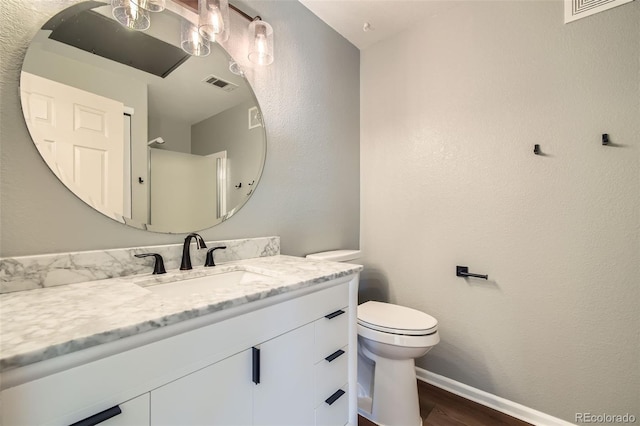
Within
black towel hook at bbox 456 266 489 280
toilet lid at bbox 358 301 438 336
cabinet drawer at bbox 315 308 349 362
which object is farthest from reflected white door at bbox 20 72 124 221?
black towel hook at bbox 456 266 489 280

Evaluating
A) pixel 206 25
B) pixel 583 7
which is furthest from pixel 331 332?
pixel 583 7

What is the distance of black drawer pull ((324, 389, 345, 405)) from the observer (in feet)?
3.42

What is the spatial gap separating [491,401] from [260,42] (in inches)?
95.1

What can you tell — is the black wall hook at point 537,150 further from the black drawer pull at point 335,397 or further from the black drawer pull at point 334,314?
the black drawer pull at point 335,397

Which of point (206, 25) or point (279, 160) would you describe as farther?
point (279, 160)

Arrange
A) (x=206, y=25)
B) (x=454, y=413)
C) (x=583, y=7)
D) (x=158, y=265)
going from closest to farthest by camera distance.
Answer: (x=158, y=265) → (x=206, y=25) → (x=583, y=7) → (x=454, y=413)

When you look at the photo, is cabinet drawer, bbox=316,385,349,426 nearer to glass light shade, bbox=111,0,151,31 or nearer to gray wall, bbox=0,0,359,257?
gray wall, bbox=0,0,359,257

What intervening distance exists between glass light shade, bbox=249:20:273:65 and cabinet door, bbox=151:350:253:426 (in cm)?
142

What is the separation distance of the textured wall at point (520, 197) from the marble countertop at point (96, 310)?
113 centimetres

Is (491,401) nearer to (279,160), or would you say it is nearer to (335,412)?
(335,412)

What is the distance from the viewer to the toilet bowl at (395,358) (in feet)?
4.39

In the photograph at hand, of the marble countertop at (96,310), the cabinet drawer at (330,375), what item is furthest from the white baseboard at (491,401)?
the marble countertop at (96,310)

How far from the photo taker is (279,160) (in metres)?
1.58

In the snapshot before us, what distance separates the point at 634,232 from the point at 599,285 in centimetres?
28
